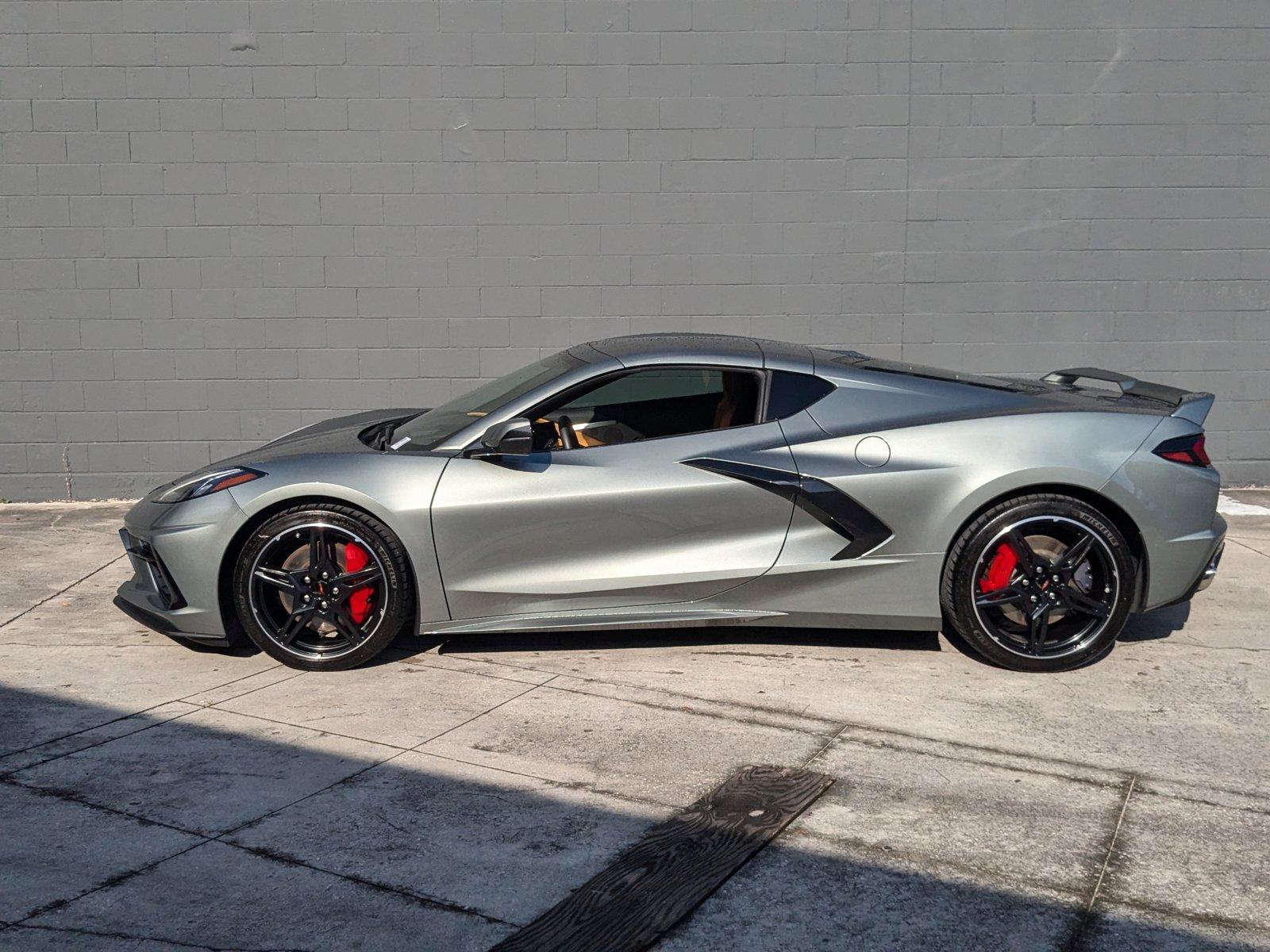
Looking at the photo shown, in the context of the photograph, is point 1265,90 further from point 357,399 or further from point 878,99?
point 357,399

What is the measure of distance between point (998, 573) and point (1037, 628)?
0.29m

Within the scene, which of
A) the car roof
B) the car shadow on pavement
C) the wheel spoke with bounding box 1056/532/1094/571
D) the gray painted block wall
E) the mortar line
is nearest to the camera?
the wheel spoke with bounding box 1056/532/1094/571

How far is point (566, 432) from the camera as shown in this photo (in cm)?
564

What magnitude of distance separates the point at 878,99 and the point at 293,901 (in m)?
7.28

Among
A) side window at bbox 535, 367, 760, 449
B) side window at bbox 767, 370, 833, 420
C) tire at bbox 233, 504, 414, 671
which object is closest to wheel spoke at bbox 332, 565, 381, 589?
tire at bbox 233, 504, 414, 671

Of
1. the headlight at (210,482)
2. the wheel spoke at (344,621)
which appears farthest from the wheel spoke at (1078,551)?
the headlight at (210,482)

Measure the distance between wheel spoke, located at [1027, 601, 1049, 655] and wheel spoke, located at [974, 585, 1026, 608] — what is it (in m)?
0.08

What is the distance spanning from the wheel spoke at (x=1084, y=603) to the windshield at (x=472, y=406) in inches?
91.7

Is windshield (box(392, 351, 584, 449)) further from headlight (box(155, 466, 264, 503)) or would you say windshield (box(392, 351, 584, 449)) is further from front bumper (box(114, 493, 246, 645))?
front bumper (box(114, 493, 246, 645))

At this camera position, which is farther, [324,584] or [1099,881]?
[324,584]

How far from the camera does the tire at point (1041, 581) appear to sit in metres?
5.39

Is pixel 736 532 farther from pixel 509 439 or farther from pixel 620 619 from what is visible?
pixel 509 439

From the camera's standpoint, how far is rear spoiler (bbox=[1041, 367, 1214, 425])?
5609 mm

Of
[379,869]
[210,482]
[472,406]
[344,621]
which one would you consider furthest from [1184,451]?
[210,482]
